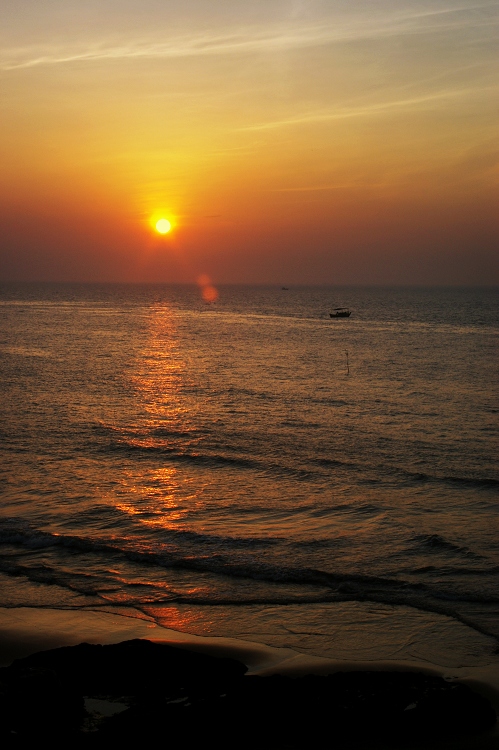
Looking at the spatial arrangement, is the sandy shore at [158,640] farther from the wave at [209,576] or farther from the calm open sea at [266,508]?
the wave at [209,576]

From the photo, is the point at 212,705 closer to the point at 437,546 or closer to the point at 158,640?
the point at 158,640

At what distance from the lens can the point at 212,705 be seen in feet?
27.3

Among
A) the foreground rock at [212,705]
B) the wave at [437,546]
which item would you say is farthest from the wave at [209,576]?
the foreground rock at [212,705]

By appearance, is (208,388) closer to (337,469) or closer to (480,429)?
(480,429)

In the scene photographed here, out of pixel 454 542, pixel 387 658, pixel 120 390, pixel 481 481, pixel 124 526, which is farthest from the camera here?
pixel 120 390

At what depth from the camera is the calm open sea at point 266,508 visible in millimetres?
12094

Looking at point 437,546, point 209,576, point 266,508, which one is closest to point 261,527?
point 266,508

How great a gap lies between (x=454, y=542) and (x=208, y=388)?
27.5m

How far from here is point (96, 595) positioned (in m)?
12.7

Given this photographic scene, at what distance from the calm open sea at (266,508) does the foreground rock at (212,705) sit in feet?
6.13

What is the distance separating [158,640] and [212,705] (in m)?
2.69

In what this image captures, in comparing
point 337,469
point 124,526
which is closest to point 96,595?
point 124,526

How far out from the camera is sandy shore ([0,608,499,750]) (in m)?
9.75

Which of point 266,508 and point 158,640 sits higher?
point 266,508
